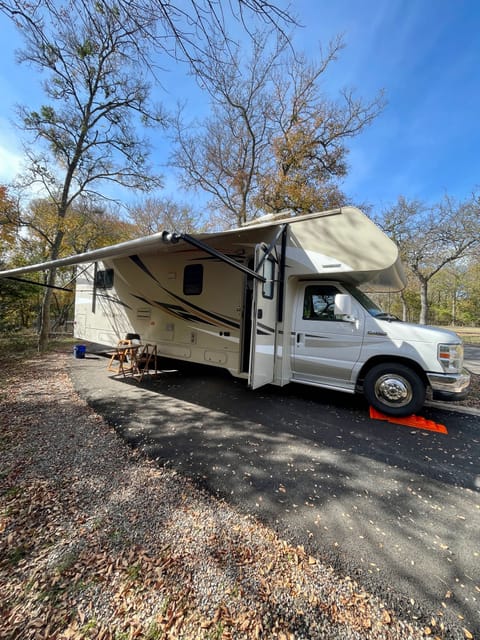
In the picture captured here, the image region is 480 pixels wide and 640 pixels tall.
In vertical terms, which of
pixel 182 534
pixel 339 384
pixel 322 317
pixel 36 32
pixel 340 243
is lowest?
pixel 182 534

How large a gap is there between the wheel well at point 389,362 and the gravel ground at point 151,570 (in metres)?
3.04

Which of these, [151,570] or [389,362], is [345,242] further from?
[151,570]

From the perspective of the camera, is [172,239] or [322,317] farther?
[322,317]

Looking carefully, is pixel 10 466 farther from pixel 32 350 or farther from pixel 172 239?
pixel 32 350

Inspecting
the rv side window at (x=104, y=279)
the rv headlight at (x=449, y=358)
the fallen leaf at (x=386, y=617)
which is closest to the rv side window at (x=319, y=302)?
the rv headlight at (x=449, y=358)

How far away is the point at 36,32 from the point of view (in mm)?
2934

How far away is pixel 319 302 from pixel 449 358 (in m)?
1.99

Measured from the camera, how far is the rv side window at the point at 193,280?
5.13m

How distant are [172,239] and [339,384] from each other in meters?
3.52

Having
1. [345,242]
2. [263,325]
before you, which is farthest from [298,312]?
[345,242]

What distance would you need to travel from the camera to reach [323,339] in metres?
4.43

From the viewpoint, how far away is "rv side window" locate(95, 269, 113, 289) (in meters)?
6.66

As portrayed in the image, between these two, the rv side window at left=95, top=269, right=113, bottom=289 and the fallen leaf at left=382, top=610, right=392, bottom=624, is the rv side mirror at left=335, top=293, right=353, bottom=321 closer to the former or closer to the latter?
the fallen leaf at left=382, top=610, right=392, bottom=624

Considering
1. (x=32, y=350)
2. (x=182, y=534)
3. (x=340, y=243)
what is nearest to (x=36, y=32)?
(x=340, y=243)
